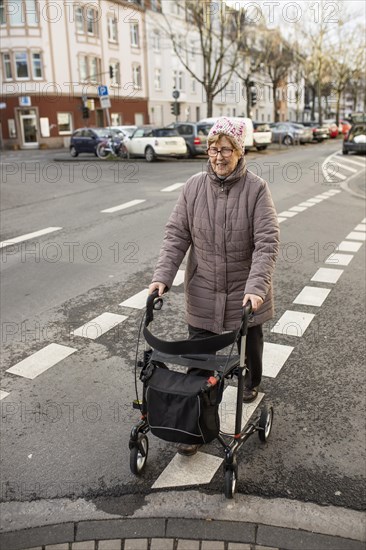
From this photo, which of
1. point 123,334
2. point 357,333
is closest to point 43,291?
point 123,334

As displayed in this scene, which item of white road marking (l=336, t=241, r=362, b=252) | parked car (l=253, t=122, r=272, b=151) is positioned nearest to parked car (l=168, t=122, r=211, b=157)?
parked car (l=253, t=122, r=272, b=151)

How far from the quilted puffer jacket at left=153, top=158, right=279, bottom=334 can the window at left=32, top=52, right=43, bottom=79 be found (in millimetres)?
44094

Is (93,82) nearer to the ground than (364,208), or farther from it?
farther from it

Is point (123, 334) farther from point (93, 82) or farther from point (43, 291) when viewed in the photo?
point (93, 82)

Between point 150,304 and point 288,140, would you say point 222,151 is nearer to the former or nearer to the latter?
point 150,304

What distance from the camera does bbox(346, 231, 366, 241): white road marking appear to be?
30.4 ft

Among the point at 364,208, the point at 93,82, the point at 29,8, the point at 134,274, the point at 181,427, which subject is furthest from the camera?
the point at 93,82

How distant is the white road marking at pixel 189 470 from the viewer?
124 inches

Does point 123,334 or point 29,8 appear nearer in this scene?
point 123,334

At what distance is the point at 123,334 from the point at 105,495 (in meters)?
2.39

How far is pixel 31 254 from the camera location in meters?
8.60

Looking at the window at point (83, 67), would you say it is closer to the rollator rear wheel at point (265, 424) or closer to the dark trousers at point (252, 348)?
the dark trousers at point (252, 348)

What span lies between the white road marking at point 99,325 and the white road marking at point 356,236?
5.11 meters

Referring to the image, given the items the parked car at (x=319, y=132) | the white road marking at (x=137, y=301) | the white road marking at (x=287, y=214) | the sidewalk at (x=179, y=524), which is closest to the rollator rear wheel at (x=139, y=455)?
the sidewalk at (x=179, y=524)
